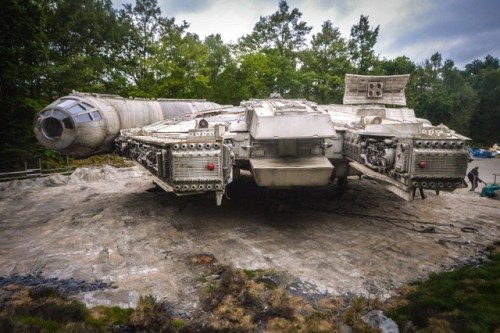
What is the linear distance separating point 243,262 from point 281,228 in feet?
6.84

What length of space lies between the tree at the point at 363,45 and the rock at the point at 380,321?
31675mm

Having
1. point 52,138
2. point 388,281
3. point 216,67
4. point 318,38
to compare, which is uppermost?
point 318,38

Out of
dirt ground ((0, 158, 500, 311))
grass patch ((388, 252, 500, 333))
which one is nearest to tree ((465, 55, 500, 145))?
dirt ground ((0, 158, 500, 311))

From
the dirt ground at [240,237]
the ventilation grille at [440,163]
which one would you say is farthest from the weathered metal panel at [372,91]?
the ventilation grille at [440,163]

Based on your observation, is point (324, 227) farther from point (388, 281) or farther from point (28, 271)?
point (28, 271)

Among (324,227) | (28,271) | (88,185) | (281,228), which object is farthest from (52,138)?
(324,227)

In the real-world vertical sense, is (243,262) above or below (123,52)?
below

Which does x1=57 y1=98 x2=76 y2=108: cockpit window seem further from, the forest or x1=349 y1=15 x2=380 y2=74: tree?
x1=349 y1=15 x2=380 y2=74: tree

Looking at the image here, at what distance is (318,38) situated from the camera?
33219mm

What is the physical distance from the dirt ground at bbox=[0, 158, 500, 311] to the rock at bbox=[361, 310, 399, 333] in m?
0.64

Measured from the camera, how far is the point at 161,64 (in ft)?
68.8

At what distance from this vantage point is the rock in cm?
386

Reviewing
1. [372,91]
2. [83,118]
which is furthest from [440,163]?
[83,118]

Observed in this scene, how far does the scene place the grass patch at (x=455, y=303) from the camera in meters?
→ 3.75
